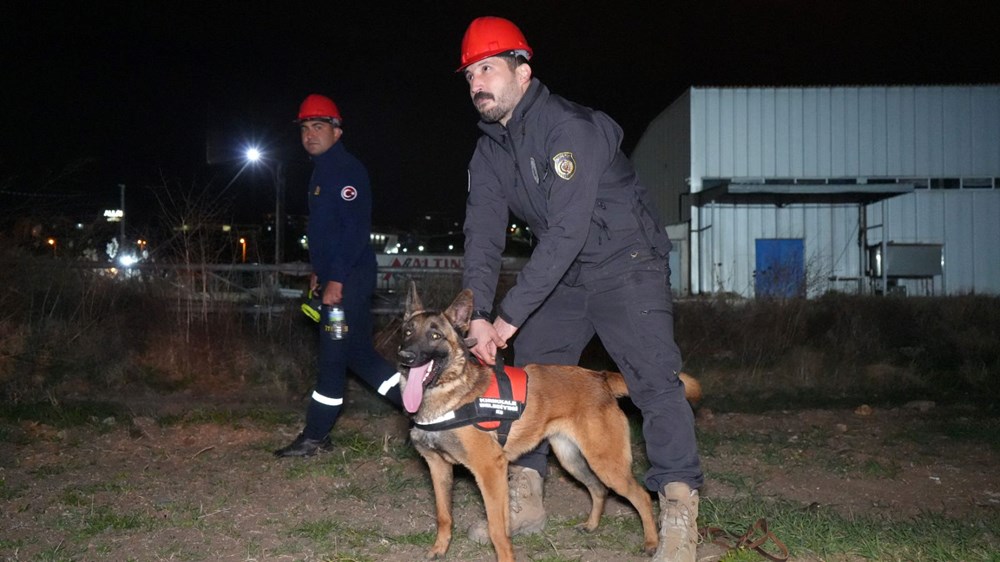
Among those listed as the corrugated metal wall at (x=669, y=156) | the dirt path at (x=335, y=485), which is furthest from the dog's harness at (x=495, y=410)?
the corrugated metal wall at (x=669, y=156)

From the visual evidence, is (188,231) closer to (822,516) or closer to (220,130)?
(822,516)

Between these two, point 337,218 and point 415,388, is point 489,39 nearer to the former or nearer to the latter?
point 415,388

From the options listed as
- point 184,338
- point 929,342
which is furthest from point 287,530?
point 929,342

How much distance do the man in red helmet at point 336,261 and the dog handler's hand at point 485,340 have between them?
2187 millimetres

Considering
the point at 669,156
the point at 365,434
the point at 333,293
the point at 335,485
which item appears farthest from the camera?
the point at 669,156

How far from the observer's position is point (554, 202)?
373 centimetres

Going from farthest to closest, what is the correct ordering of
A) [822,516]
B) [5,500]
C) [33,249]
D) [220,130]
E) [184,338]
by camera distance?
[220,130] < [33,249] < [184,338] < [5,500] < [822,516]

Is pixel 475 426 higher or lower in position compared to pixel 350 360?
lower

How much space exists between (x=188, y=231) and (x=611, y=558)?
24.7 feet

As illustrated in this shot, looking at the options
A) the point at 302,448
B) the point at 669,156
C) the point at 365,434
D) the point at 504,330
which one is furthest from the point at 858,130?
the point at 504,330

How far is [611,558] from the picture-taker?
158 inches

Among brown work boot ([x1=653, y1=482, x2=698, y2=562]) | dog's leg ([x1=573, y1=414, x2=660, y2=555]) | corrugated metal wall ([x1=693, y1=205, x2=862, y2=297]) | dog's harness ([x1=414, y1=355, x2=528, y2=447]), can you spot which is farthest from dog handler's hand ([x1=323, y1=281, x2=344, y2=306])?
corrugated metal wall ([x1=693, y1=205, x2=862, y2=297])

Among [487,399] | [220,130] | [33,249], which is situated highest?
[220,130]

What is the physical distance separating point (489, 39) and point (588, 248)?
103cm
